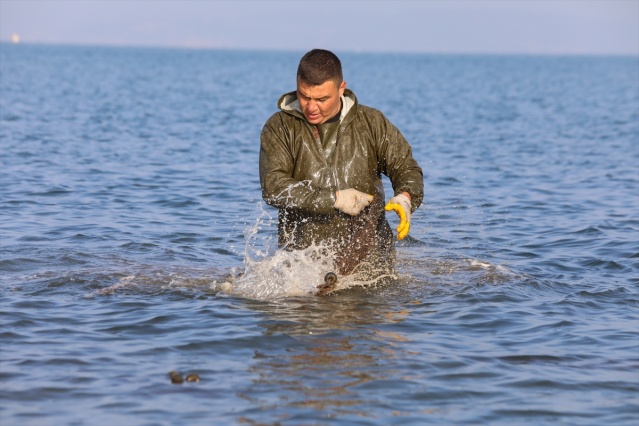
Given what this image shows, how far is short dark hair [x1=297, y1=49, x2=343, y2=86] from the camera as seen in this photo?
7926mm

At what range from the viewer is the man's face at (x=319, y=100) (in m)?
8.03

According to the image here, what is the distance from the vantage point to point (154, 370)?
695 centimetres

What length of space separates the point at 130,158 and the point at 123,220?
26.0 feet

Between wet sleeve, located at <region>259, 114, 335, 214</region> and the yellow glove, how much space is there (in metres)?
0.48

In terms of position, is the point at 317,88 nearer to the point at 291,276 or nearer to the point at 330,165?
the point at 330,165

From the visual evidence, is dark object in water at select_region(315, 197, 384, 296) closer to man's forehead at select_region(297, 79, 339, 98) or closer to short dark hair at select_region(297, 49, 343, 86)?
man's forehead at select_region(297, 79, 339, 98)

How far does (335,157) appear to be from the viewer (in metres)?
8.39

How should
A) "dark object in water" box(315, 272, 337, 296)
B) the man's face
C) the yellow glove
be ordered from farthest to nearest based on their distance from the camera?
"dark object in water" box(315, 272, 337, 296) < the man's face < the yellow glove

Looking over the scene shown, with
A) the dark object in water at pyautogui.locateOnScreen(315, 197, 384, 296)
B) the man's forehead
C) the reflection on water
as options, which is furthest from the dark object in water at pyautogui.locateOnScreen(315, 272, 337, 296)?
the man's forehead

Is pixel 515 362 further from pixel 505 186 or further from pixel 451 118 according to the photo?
pixel 451 118

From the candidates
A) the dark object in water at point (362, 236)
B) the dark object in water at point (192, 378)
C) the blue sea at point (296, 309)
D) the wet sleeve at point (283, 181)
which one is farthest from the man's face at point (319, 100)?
the dark object in water at point (192, 378)

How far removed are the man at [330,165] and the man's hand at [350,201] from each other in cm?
2

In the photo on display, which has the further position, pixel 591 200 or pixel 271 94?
pixel 271 94

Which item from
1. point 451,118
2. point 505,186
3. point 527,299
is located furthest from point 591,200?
point 451,118
